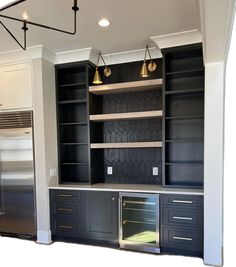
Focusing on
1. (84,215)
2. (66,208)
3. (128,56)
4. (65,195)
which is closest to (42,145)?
(65,195)

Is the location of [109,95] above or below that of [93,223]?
above

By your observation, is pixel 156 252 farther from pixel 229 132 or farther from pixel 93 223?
pixel 229 132

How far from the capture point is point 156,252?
3.08 meters

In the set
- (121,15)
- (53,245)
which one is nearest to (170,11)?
(121,15)

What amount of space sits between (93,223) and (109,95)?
2.04 m

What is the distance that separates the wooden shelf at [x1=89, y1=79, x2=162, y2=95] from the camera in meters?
3.33

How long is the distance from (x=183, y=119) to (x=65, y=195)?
2.11m

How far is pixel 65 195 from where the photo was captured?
3504mm

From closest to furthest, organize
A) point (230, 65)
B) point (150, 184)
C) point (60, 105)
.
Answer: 1. point (230, 65)
2. point (150, 184)
3. point (60, 105)

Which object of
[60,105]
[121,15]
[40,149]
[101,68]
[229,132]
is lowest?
[40,149]

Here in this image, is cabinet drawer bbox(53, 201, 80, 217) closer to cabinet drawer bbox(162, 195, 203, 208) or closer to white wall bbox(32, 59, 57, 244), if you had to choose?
white wall bbox(32, 59, 57, 244)

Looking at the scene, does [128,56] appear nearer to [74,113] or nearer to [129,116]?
[129,116]

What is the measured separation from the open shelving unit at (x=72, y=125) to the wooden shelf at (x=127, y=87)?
317 millimetres

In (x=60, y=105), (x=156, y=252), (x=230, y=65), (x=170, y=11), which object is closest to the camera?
(x=170, y=11)
